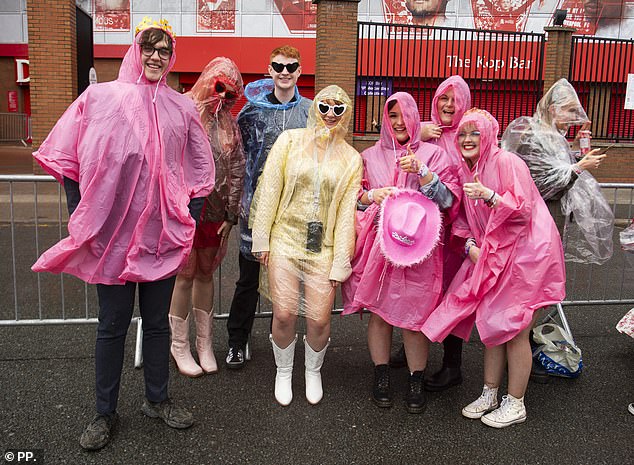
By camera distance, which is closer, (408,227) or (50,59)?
(408,227)

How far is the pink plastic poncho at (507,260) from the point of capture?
3035 millimetres

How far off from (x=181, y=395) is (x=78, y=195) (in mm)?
1373

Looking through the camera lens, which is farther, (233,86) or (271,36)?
(271,36)

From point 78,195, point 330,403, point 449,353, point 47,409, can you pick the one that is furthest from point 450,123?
point 47,409

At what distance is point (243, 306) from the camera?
3.94 meters

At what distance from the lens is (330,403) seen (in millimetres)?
3471

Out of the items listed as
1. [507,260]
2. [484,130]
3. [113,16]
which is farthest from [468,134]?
[113,16]

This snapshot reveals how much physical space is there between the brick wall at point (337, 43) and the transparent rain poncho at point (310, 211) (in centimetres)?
918

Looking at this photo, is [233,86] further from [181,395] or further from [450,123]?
[181,395]

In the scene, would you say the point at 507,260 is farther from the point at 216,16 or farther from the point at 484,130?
the point at 216,16

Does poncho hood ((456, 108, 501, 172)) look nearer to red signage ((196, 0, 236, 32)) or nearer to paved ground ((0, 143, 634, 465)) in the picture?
paved ground ((0, 143, 634, 465))

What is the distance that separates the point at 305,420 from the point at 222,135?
1.77 metres

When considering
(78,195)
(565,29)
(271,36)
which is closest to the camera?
(78,195)

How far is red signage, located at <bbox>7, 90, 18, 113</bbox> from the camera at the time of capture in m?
23.5
